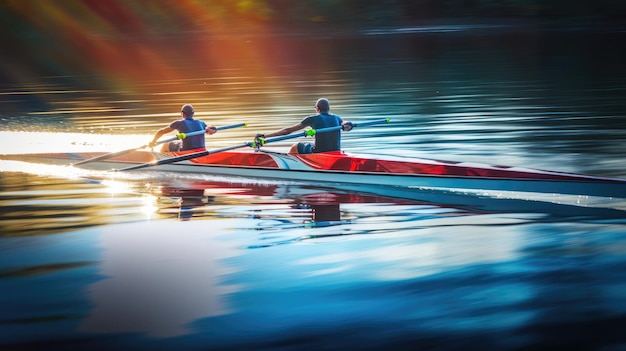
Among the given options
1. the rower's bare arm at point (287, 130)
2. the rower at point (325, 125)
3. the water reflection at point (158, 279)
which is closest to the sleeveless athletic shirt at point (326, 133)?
the rower at point (325, 125)

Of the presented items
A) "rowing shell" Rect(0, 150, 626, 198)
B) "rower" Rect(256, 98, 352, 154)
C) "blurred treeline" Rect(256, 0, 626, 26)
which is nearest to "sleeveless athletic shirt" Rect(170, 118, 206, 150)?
"rowing shell" Rect(0, 150, 626, 198)

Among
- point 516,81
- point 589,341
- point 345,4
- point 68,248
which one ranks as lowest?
point 589,341

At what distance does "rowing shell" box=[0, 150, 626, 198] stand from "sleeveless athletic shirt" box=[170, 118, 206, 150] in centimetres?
27

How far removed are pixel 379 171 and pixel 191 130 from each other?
4723mm

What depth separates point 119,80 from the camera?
49.1 m

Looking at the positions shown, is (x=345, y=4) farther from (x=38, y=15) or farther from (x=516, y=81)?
(x=516, y=81)

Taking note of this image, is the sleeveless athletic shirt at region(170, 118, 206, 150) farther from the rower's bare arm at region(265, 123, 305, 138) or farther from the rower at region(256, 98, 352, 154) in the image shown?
the rower at region(256, 98, 352, 154)

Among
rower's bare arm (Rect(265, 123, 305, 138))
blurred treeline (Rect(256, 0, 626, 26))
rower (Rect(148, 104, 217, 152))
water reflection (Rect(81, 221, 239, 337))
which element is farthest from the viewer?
blurred treeline (Rect(256, 0, 626, 26))

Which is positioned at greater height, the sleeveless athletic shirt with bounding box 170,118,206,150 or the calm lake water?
the sleeveless athletic shirt with bounding box 170,118,206,150

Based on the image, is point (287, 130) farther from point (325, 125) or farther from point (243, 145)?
point (325, 125)

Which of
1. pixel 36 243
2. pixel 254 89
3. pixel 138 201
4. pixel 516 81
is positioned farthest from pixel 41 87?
pixel 36 243

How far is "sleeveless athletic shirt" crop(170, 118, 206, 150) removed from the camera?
64.1ft

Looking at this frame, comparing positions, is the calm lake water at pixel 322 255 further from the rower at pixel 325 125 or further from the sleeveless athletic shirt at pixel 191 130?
the rower at pixel 325 125

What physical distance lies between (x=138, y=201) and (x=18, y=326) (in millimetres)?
6931
